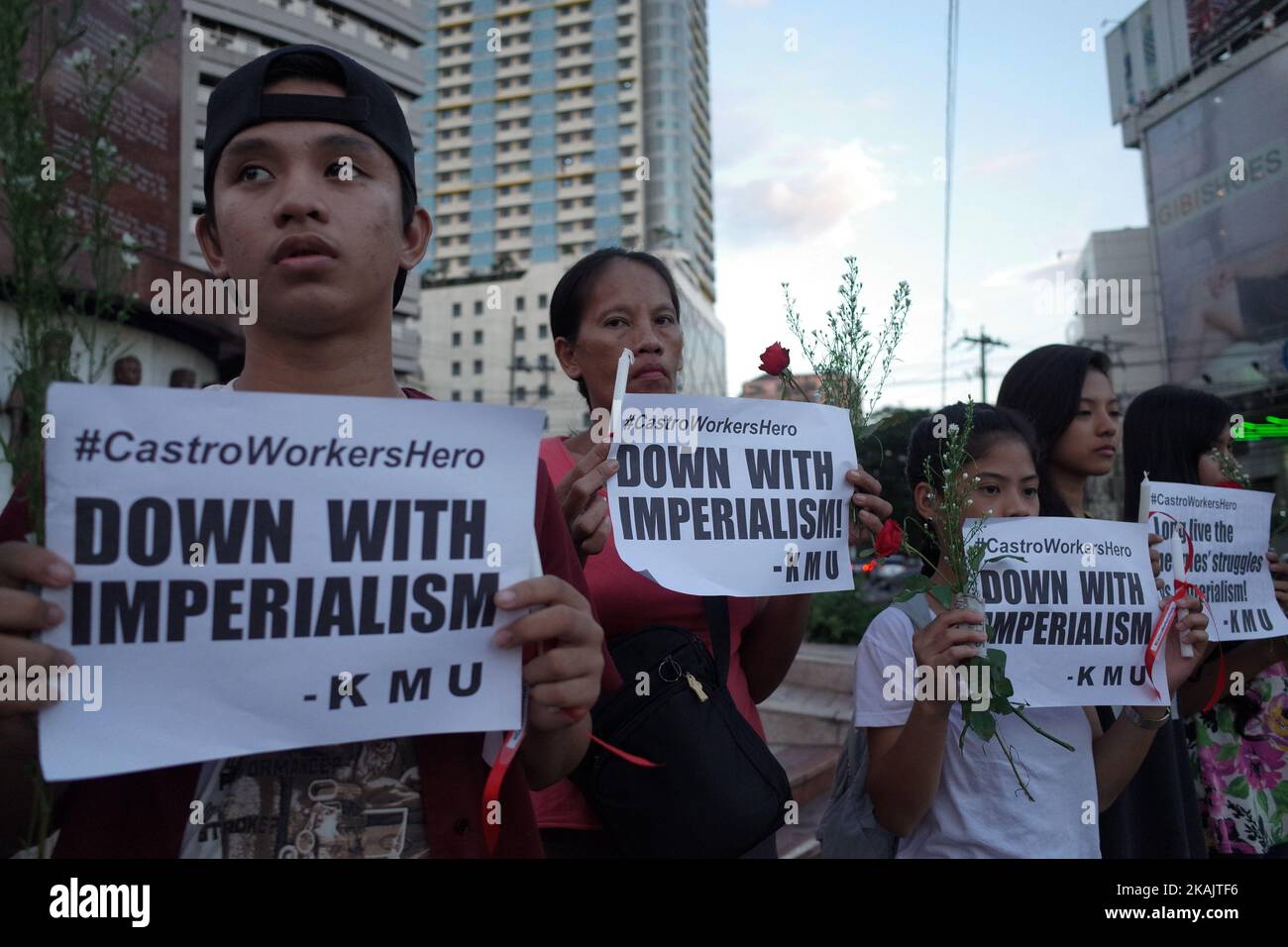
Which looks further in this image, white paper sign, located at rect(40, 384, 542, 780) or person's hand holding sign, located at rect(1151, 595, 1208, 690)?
person's hand holding sign, located at rect(1151, 595, 1208, 690)

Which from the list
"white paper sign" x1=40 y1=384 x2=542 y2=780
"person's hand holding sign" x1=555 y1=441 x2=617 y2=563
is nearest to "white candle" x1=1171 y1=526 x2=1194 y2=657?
"person's hand holding sign" x1=555 y1=441 x2=617 y2=563

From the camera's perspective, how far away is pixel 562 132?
86.9 metres

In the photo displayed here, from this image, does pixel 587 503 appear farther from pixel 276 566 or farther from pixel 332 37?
pixel 332 37

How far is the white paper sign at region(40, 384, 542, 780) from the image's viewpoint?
3.76 ft

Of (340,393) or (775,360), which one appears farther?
(775,360)

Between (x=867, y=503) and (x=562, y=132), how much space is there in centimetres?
9232

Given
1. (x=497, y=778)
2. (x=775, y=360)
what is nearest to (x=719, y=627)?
(x=775, y=360)

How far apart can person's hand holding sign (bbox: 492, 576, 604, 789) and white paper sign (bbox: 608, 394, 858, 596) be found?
0.51 m

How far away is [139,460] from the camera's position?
1.18 m

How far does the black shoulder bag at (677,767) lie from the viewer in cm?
172

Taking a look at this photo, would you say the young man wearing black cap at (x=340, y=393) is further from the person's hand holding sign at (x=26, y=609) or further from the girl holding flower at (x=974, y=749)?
the girl holding flower at (x=974, y=749)

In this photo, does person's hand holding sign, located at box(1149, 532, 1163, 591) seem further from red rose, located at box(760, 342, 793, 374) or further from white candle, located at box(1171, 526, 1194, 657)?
red rose, located at box(760, 342, 793, 374)
